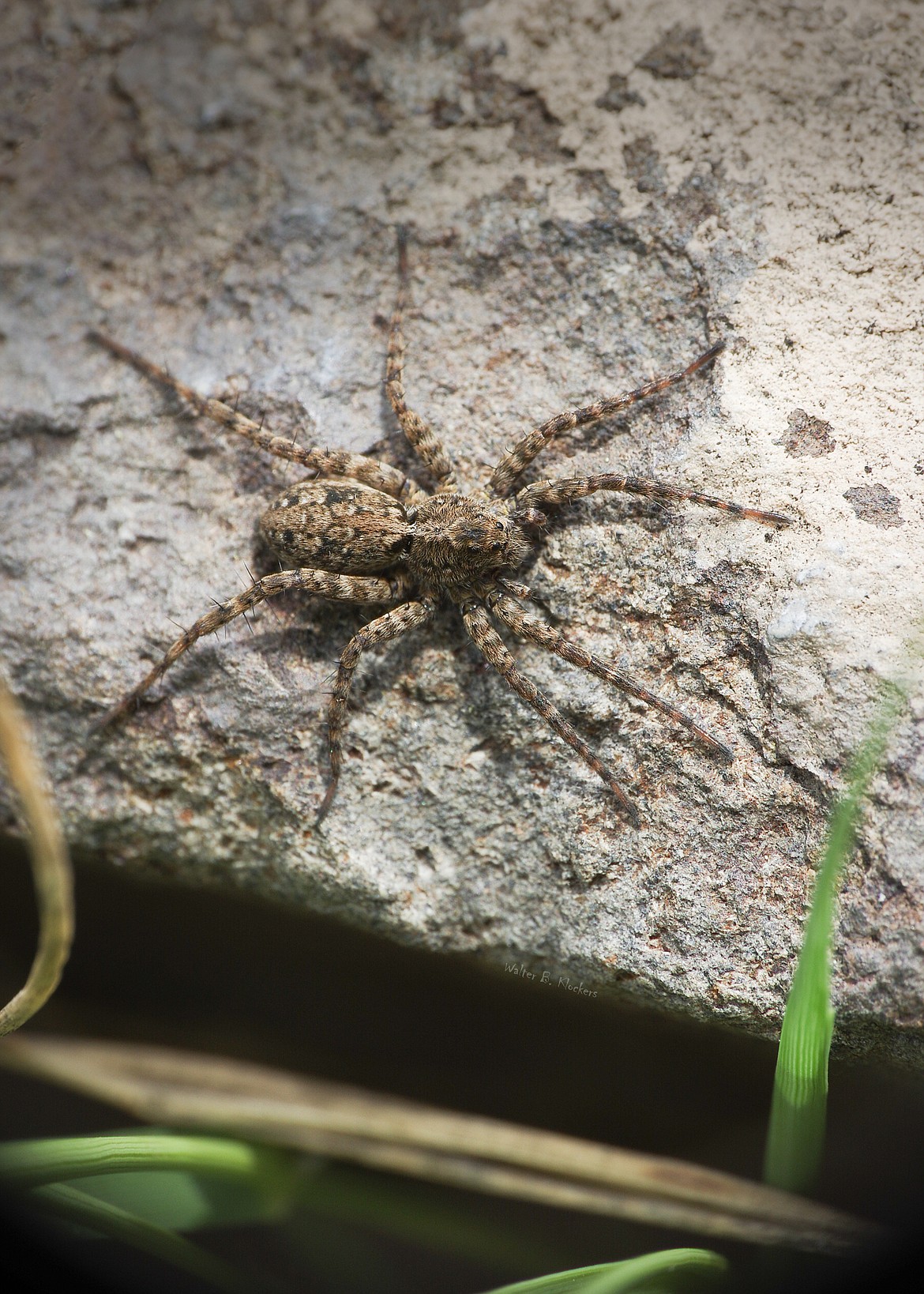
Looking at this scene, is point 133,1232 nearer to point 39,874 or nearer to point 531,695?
point 39,874

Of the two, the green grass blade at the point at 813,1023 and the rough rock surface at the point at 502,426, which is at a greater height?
the rough rock surface at the point at 502,426

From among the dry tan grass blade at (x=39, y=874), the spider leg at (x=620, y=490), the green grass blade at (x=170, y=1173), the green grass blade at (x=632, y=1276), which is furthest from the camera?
the spider leg at (x=620, y=490)

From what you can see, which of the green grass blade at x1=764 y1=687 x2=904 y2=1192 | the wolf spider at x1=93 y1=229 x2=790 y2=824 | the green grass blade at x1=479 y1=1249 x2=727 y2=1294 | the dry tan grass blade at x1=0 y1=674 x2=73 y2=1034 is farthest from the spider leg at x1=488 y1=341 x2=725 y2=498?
the green grass blade at x1=479 y1=1249 x2=727 y2=1294

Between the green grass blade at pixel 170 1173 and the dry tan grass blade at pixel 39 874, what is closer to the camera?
the dry tan grass blade at pixel 39 874

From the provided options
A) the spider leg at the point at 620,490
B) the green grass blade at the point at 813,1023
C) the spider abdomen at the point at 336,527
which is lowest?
the green grass blade at the point at 813,1023

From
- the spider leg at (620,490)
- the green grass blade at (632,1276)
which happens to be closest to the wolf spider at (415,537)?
the spider leg at (620,490)

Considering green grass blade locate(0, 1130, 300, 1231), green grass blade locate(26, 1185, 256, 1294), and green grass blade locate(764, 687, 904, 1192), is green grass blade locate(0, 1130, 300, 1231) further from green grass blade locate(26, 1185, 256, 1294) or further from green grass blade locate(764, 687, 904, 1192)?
green grass blade locate(764, 687, 904, 1192)

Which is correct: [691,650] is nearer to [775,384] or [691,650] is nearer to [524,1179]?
[775,384]

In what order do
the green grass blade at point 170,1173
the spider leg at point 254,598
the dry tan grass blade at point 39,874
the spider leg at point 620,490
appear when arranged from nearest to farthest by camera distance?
the dry tan grass blade at point 39,874 < the green grass blade at point 170,1173 < the spider leg at point 620,490 < the spider leg at point 254,598

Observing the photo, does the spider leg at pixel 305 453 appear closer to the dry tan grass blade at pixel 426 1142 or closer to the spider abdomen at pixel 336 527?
the spider abdomen at pixel 336 527
